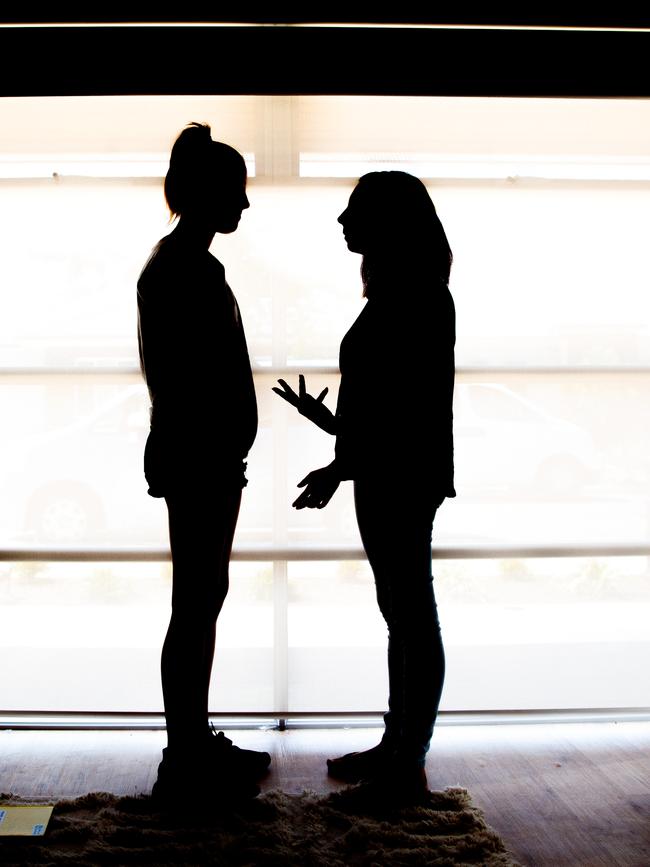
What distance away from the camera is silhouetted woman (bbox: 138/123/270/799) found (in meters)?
1.99

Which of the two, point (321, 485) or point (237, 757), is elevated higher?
point (321, 485)

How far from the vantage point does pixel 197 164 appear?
6.75 feet

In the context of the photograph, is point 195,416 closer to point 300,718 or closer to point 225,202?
point 225,202

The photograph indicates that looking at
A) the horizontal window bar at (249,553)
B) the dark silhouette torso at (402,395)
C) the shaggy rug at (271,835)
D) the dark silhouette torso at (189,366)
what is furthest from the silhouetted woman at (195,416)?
the horizontal window bar at (249,553)

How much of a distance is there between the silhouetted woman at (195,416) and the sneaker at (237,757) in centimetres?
7

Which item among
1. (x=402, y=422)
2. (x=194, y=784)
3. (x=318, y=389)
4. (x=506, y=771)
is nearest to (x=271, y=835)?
(x=194, y=784)

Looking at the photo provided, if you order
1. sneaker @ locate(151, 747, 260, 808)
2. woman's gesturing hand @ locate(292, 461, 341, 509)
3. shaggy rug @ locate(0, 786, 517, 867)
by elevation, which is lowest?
shaggy rug @ locate(0, 786, 517, 867)

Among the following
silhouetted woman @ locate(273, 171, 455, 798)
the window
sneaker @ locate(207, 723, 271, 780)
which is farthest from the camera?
the window

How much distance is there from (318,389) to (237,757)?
1.26 meters

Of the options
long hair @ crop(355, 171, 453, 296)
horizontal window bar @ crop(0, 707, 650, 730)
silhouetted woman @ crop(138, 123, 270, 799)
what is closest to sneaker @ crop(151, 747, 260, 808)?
silhouetted woman @ crop(138, 123, 270, 799)

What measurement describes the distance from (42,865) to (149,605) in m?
1.06

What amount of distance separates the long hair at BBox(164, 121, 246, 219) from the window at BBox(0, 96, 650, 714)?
0.63 meters

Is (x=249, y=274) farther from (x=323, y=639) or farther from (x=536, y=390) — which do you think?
(x=323, y=639)

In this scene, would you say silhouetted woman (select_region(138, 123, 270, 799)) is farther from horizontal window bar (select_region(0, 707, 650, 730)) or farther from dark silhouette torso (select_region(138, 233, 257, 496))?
horizontal window bar (select_region(0, 707, 650, 730))
